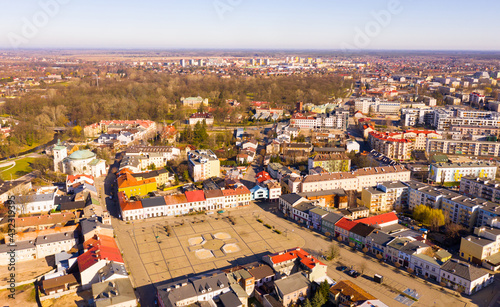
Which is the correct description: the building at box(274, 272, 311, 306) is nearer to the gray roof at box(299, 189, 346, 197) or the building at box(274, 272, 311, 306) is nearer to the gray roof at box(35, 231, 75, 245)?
the gray roof at box(299, 189, 346, 197)

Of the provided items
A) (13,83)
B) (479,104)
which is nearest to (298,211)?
(479,104)

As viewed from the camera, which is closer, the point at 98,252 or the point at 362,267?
the point at 98,252

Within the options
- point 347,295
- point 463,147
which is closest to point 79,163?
point 347,295

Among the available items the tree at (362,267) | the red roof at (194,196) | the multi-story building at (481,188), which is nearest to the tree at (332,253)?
the tree at (362,267)

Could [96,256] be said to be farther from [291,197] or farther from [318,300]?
[291,197]

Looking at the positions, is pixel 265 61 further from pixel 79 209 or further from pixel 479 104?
pixel 79 209
